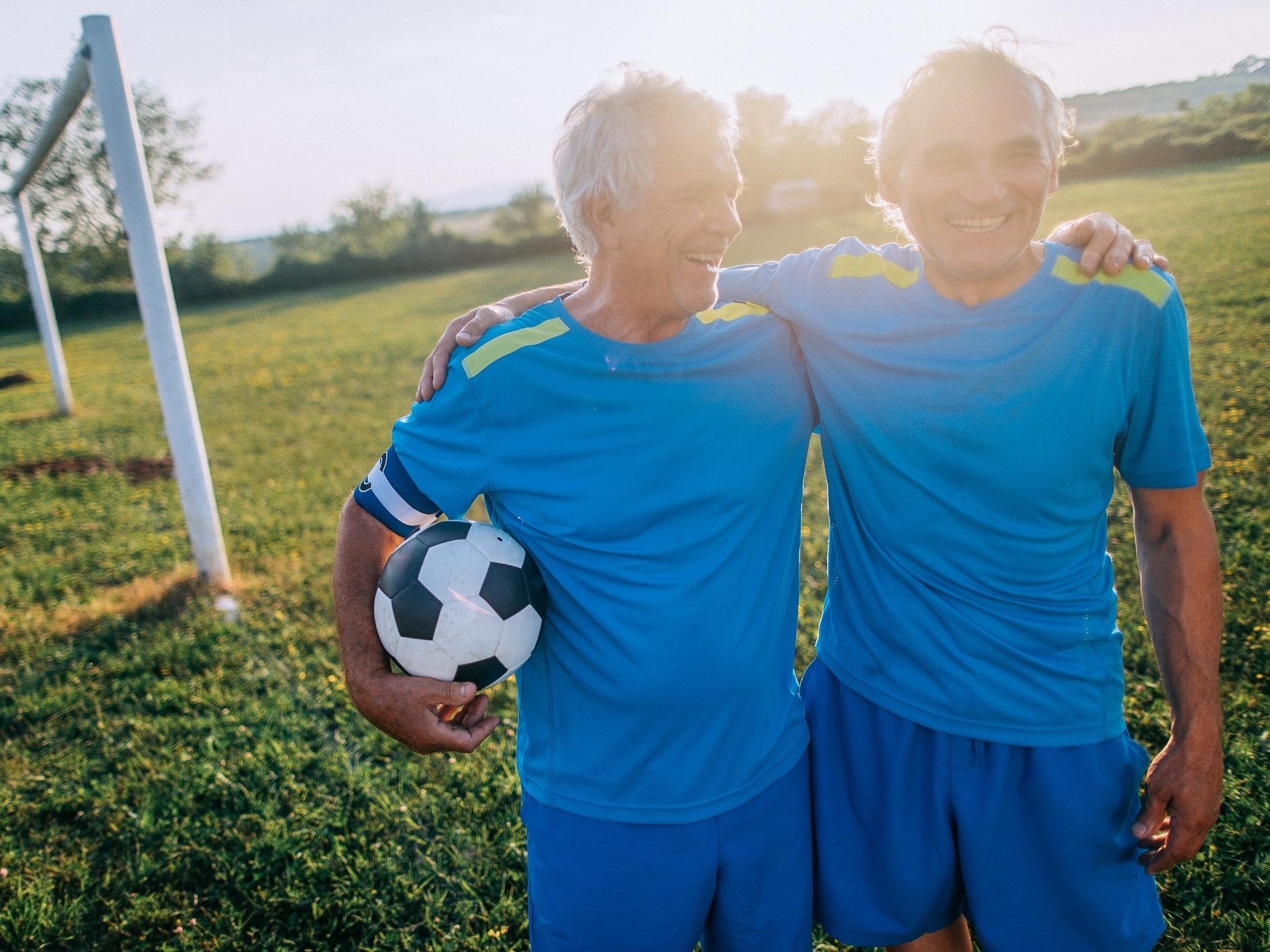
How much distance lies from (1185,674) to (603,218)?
1637mm

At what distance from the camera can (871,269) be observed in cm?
194

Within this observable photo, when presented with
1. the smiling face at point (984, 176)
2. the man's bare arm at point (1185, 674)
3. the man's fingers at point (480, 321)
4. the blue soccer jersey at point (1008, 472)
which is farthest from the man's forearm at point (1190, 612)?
Result: the man's fingers at point (480, 321)

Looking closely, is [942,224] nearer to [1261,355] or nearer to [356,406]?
[1261,355]

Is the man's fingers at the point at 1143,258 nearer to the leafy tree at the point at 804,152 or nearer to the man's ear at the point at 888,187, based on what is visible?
the man's ear at the point at 888,187

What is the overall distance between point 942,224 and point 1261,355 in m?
7.63

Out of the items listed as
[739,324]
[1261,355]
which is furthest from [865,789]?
[1261,355]

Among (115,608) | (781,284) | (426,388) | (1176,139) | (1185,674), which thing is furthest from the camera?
(1176,139)

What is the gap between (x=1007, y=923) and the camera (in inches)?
70.1

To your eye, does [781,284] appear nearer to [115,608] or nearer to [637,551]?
[637,551]

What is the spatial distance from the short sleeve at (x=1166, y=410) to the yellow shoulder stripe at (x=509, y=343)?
48.3 inches

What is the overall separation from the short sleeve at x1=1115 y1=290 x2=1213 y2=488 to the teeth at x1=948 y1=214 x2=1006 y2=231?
0.36m

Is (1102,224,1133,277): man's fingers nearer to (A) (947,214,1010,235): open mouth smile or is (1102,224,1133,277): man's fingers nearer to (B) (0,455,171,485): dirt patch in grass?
(A) (947,214,1010,235): open mouth smile

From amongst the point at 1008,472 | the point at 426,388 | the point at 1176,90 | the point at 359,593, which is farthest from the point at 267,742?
the point at 1176,90

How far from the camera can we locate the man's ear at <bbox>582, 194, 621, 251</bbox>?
1804 mm
